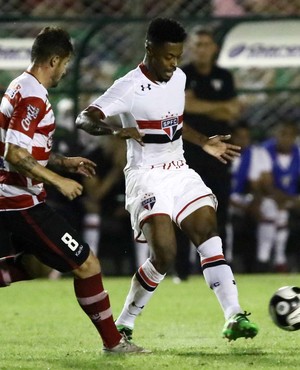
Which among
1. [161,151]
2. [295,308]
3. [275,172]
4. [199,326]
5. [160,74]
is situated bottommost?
[275,172]

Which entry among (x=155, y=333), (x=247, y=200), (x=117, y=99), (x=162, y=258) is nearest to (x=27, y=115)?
(x=117, y=99)

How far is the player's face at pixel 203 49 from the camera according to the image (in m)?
11.8

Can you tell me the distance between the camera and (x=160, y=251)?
7.64 m

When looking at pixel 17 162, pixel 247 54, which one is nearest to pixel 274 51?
pixel 247 54

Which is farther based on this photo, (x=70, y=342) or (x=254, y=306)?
(x=254, y=306)

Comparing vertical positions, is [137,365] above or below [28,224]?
below

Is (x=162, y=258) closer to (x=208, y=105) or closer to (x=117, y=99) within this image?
(x=117, y=99)

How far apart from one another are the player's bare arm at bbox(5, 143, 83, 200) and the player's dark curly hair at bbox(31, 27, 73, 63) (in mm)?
624

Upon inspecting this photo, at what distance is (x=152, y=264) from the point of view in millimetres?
7715

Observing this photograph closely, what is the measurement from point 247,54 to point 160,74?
4994 millimetres

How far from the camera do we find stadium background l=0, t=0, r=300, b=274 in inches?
506

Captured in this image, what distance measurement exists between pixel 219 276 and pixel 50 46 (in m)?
1.75

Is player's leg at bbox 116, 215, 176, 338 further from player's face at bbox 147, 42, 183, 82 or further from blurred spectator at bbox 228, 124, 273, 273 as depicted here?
blurred spectator at bbox 228, 124, 273, 273

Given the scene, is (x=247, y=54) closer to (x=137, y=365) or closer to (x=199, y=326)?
(x=199, y=326)
